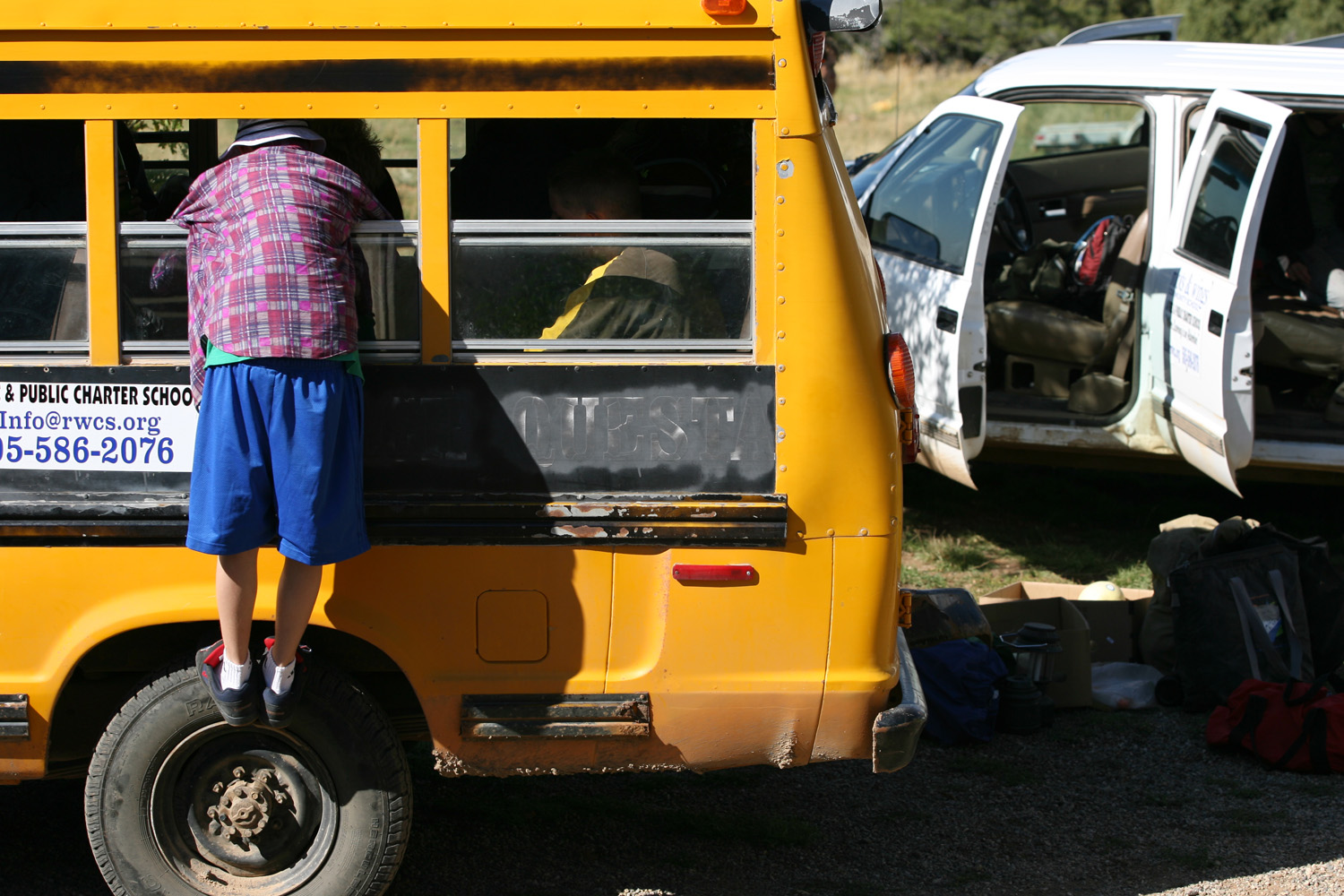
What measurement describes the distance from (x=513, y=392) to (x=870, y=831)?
6.73 feet

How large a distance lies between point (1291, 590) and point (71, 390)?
15.2 ft

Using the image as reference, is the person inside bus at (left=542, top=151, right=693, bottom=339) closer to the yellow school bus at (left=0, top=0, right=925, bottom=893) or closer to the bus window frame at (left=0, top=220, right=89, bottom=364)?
the yellow school bus at (left=0, top=0, right=925, bottom=893)

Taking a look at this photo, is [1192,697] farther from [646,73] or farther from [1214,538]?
[646,73]

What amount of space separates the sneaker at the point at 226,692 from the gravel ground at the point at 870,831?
0.92 metres

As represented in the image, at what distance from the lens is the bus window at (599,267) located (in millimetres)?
2967

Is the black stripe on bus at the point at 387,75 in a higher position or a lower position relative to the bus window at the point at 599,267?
higher

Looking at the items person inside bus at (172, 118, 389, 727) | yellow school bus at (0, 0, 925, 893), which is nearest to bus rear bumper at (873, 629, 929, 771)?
yellow school bus at (0, 0, 925, 893)

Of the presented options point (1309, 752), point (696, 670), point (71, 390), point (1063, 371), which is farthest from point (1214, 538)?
point (71, 390)

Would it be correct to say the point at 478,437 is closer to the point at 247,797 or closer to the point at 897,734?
the point at 247,797

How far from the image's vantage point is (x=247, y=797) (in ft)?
10.1

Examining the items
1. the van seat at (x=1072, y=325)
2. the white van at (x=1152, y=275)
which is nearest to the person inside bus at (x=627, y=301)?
the white van at (x=1152, y=275)

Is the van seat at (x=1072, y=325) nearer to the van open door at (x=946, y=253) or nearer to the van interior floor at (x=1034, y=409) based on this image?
the van interior floor at (x=1034, y=409)

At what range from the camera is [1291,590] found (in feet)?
16.7

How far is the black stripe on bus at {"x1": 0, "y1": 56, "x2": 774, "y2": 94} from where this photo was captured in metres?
2.87
